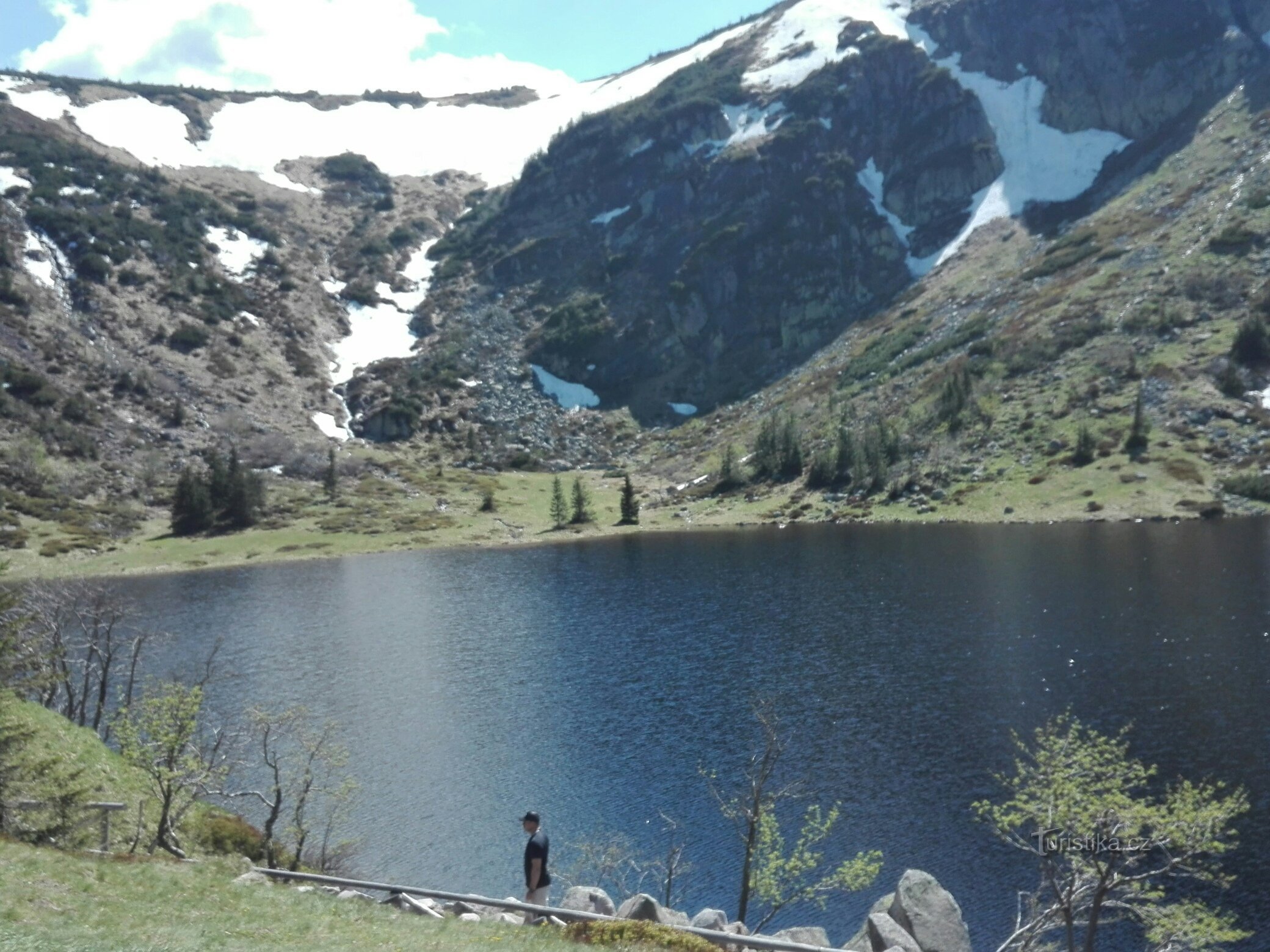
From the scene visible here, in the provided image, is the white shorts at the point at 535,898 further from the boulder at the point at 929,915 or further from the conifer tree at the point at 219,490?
the conifer tree at the point at 219,490

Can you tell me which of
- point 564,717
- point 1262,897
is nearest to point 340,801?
point 564,717

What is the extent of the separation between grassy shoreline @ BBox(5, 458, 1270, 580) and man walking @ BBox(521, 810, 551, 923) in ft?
394

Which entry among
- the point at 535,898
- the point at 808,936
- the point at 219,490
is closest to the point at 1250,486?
the point at 808,936

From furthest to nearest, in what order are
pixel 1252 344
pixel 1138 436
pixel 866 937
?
1. pixel 1252 344
2. pixel 1138 436
3. pixel 866 937

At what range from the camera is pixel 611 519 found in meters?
191

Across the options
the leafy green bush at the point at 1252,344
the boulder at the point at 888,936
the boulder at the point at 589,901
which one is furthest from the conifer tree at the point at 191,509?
the leafy green bush at the point at 1252,344

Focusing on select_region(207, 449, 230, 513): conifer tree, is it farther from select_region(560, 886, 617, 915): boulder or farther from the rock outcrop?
the rock outcrop

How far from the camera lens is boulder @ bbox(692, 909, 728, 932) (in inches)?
1130

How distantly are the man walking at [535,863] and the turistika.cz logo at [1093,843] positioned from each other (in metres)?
14.4

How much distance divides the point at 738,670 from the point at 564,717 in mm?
14870

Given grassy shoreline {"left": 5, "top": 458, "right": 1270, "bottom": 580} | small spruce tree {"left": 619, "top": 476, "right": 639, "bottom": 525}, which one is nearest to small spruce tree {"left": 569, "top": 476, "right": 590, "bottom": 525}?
grassy shoreline {"left": 5, "top": 458, "right": 1270, "bottom": 580}

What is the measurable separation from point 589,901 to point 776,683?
3949 cm

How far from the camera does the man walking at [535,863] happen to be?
83.1 ft

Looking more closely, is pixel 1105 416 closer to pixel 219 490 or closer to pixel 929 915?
pixel 929 915
